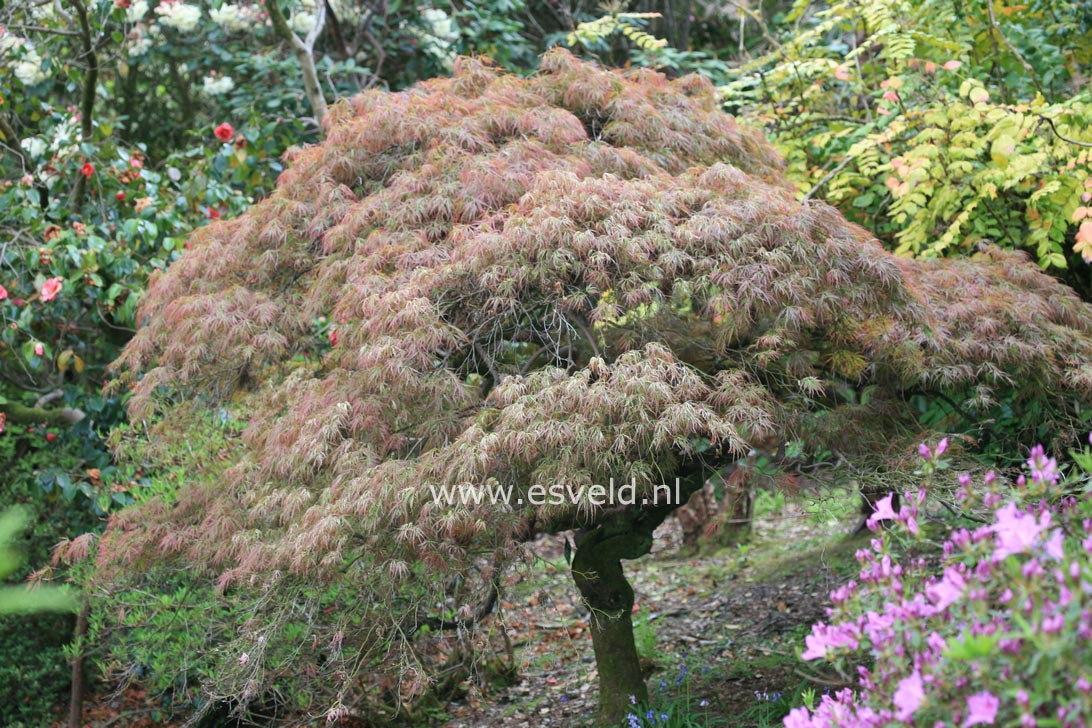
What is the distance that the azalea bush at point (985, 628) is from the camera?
1.33 meters

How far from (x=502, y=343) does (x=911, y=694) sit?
1562 millimetres

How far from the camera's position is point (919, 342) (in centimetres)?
279

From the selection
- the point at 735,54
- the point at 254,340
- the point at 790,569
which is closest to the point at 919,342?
the point at 254,340

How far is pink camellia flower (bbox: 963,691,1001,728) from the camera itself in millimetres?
1346

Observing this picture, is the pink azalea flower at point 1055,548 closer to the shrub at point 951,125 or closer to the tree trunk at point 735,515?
the shrub at point 951,125

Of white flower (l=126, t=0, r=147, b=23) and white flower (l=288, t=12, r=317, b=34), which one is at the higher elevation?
white flower (l=126, t=0, r=147, b=23)

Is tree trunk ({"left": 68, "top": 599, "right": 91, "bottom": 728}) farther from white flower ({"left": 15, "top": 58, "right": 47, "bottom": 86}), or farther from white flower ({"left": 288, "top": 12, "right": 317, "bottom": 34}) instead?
white flower ({"left": 288, "top": 12, "right": 317, "bottom": 34})

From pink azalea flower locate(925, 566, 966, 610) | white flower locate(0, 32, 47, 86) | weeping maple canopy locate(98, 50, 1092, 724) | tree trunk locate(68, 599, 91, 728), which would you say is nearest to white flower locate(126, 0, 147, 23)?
white flower locate(0, 32, 47, 86)

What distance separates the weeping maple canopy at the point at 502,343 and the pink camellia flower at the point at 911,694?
3.06ft

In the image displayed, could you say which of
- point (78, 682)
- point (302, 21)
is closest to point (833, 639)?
point (78, 682)

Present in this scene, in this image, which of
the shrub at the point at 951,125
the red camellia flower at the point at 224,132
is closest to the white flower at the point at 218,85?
the red camellia flower at the point at 224,132

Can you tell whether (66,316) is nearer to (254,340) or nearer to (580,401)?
(254,340)

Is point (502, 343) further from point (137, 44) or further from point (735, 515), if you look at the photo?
point (137, 44)

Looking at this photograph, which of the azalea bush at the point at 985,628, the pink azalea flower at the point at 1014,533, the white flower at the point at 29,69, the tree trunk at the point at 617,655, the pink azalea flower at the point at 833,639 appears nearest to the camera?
the azalea bush at the point at 985,628
